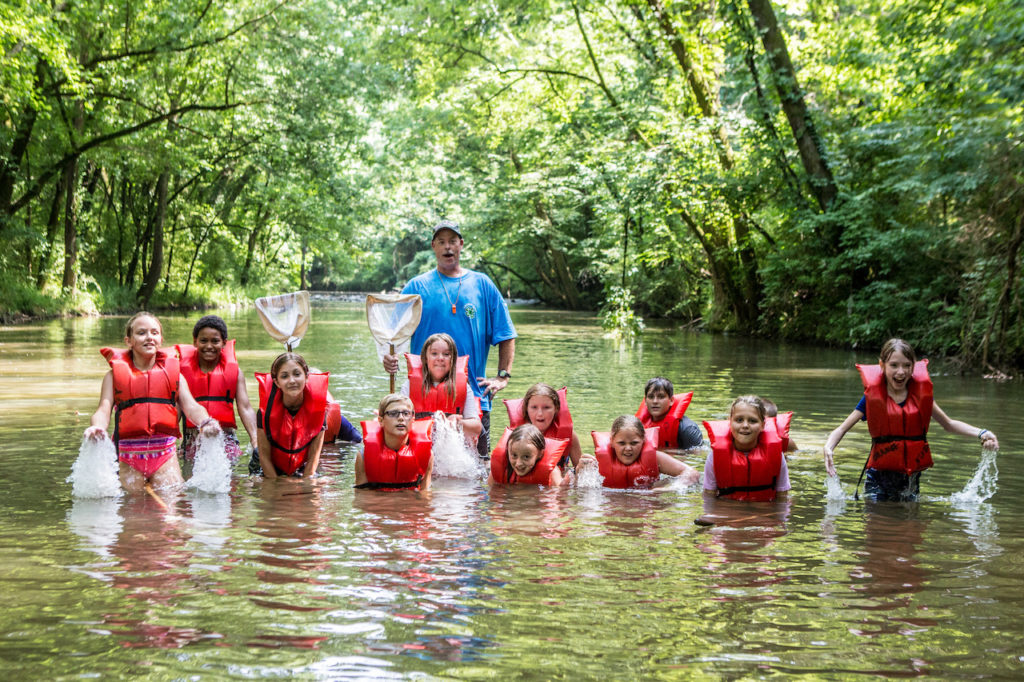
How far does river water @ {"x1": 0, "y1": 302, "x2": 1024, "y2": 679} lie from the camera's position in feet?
12.4

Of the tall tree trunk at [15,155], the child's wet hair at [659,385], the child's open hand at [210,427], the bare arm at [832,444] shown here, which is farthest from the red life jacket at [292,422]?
the tall tree trunk at [15,155]

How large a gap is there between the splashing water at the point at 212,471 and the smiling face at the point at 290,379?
2.00ft

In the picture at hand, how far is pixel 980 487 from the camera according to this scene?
751 cm

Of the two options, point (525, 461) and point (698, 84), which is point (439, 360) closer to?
point (525, 461)

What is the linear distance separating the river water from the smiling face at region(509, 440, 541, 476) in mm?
307

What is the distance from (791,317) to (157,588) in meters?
21.7

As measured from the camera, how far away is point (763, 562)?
5289 millimetres

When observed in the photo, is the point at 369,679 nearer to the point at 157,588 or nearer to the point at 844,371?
the point at 157,588

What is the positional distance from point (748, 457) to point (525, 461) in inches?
66.5

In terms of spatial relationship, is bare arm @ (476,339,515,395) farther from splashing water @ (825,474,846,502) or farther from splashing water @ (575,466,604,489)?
splashing water @ (825,474,846,502)

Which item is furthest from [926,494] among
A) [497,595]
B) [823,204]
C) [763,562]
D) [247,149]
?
[247,149]

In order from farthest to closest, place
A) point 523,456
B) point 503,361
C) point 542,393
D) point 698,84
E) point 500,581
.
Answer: point 698,84 < point 542,393 < point 503,361 < point 523,456 < point 500,581

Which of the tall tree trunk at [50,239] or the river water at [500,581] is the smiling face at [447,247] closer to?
the river water at [500,581]

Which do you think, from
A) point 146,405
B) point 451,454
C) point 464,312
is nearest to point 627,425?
point 451,454
